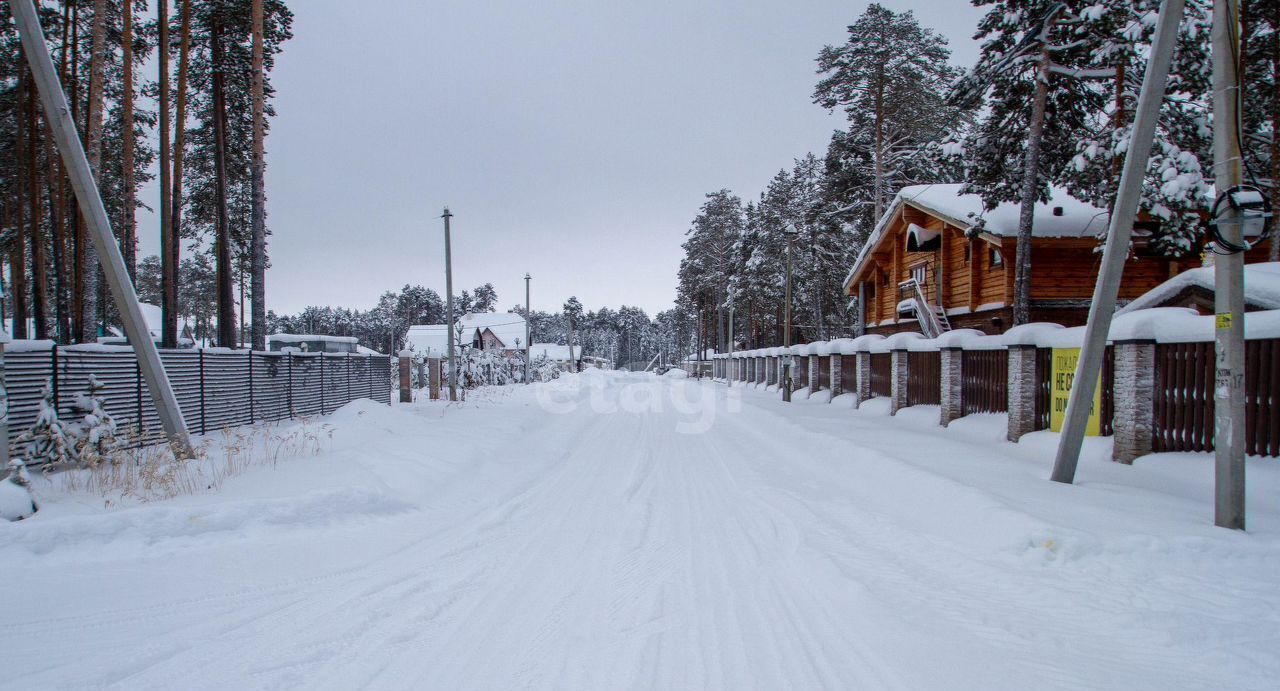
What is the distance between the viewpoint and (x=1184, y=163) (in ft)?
41.6

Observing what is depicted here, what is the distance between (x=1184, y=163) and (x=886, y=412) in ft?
27.6

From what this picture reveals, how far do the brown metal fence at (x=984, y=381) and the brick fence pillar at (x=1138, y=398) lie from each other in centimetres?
349

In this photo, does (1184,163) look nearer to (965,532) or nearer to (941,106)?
(965,532)

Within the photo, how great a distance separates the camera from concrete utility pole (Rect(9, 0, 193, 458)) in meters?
7.29

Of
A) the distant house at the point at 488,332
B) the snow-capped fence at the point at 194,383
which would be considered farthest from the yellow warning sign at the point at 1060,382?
the distant house at the point at 488,332

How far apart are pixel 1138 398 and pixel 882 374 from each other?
1042cm

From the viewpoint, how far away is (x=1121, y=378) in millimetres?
8102

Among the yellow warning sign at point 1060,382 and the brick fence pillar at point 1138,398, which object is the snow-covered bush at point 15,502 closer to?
the brick fence pillar at point 1138,398

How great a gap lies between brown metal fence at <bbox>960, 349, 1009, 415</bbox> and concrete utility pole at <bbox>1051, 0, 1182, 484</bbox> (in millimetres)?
4881

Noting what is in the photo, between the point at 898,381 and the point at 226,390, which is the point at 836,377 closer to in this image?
the point at 898,381

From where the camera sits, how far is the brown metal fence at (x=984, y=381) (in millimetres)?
11648

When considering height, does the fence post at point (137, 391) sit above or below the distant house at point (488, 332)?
below

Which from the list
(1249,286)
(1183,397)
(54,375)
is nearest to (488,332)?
(54,375)

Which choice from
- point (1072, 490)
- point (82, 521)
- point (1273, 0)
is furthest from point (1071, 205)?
point (82, 521)
